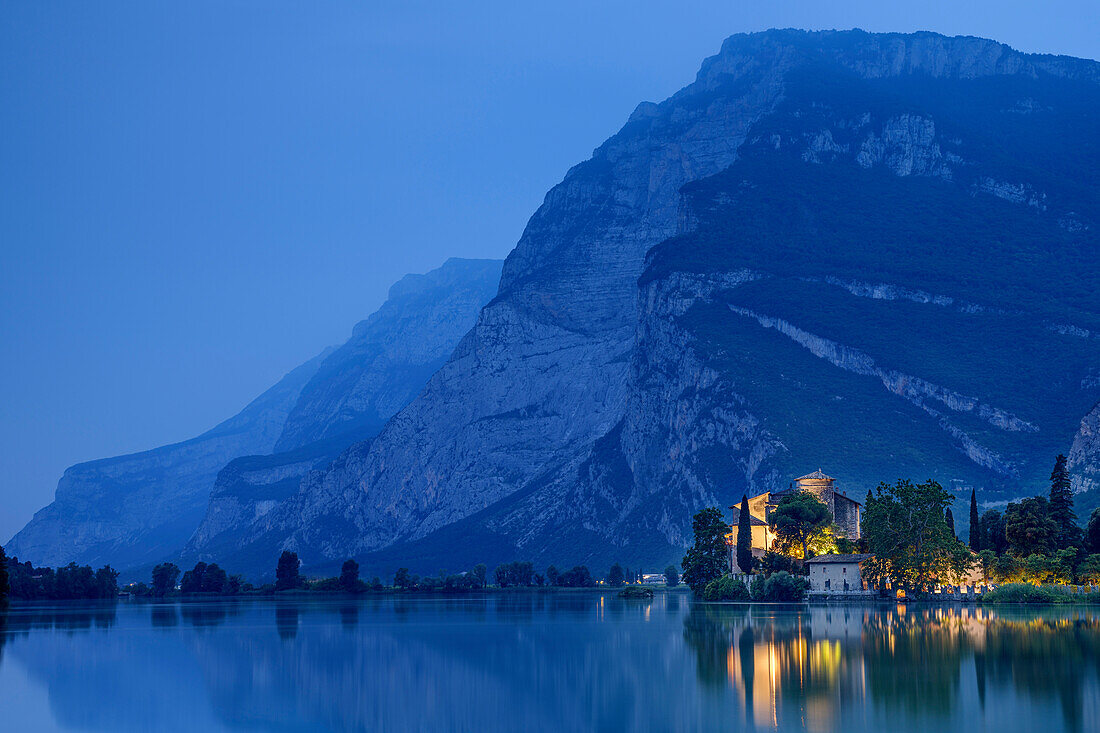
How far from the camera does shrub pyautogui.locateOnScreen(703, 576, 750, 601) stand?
5197 inches

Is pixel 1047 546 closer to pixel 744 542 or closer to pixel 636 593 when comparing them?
pixel 744 542

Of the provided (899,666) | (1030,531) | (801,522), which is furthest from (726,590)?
(899,666)

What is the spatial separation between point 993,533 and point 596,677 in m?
85.5

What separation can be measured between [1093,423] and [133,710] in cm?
17323

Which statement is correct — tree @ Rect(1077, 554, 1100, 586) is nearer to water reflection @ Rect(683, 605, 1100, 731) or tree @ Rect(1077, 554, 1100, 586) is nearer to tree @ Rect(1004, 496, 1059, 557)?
tree @ Rect(1004, 496, 1059, 557)

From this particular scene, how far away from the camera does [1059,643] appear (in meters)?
59.9

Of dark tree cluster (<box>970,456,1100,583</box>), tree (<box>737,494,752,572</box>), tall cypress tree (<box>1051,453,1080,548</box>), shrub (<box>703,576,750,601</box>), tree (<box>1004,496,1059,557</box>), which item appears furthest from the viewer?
tree (<box>737,494,752,572</box>)

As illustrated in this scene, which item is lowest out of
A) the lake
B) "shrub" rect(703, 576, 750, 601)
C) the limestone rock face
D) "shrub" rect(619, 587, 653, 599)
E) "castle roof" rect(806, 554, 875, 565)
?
"shrub" rect(619, 587, 653, 599)

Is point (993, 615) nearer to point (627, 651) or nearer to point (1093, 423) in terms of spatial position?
point (627, 651)

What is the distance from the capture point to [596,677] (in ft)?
183

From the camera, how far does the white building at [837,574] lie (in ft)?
399

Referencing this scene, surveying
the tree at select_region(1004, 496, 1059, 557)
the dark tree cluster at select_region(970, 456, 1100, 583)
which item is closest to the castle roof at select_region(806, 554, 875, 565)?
the dark tree cluster at select_region(970, 456, 1100, 583)

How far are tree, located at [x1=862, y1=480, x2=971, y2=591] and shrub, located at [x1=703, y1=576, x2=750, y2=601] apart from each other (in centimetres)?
1921

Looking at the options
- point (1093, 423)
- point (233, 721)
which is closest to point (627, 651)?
point (233, 721)
